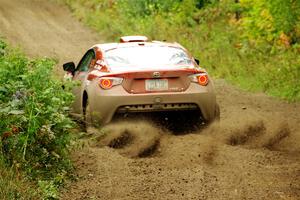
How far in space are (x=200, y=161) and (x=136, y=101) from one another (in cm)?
173

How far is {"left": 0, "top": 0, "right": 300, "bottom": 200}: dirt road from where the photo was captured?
23.9ft

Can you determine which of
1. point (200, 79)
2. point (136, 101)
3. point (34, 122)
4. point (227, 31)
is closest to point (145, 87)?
point (136, 101)

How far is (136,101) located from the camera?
9.99 metres

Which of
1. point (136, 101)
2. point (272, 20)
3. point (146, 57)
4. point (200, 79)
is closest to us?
point (136, 101)

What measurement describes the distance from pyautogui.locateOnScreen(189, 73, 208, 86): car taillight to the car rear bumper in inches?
5.1

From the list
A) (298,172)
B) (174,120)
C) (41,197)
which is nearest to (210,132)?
(174,120)

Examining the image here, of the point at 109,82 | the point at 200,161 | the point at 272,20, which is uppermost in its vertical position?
the point at 109,82

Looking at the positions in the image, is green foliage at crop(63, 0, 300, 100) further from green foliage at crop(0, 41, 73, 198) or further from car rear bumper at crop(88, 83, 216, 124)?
green foliage at crop(0, 41, 73, 198)

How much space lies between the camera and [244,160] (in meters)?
8.62

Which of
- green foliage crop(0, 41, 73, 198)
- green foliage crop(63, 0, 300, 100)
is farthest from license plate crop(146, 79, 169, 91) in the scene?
green foliage crop(63, 0, 300, 100)

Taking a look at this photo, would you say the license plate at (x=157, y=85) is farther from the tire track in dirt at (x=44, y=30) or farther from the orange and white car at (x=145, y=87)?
the tire track in dirt at (x=44, y=30)

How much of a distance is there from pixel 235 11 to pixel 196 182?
627 inches

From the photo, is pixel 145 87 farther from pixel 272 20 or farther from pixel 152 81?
pixel 272 20

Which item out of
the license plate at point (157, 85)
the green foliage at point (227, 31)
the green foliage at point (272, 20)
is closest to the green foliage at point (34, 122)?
the license plate at point (157, 85)
